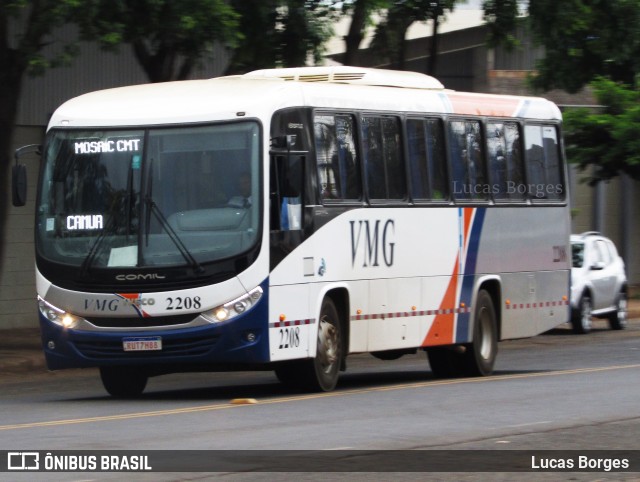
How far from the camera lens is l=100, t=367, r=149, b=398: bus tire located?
50.7 feet

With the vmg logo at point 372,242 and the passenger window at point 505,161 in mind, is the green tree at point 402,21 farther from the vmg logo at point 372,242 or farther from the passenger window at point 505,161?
the vmg logo at point 372,242

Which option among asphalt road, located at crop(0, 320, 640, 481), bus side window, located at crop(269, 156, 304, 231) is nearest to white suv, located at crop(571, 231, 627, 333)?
asphalt road, located at crop(0, 320, 640, 481)

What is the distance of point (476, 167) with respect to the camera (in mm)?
18141

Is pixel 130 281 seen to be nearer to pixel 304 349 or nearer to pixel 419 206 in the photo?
pixel 304 349

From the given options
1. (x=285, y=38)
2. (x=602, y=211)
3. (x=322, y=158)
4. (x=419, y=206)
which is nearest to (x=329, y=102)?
(x=322, y=158)

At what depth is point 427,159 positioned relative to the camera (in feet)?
56.6

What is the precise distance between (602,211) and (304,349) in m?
24.7

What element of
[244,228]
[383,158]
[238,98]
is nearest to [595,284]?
[383,158]

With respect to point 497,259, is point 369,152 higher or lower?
higher

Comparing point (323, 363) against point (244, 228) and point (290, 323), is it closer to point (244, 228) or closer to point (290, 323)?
point (290, 323)

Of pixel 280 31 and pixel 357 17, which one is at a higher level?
pixel 357 17

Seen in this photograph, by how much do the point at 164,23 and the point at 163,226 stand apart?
18.3 ft

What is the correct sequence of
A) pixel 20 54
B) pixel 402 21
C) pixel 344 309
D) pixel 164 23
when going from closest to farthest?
1. pixel 344 309
2. pixel 164 23
3. pixel 20 54
4. pixel 402 21

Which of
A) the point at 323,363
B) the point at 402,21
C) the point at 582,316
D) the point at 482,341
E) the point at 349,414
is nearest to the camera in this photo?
the point at 349,414
